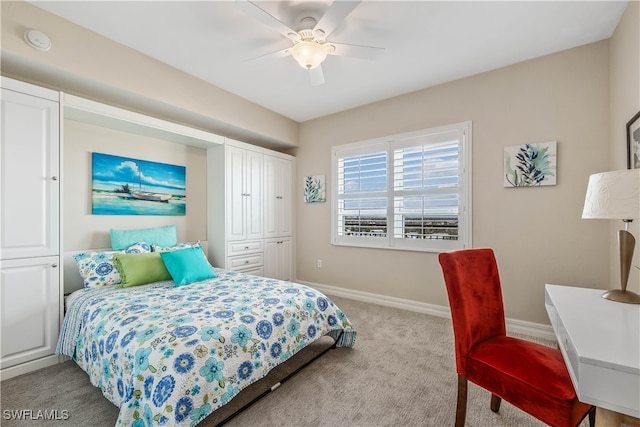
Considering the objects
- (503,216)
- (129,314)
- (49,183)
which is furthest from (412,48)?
(49,183)

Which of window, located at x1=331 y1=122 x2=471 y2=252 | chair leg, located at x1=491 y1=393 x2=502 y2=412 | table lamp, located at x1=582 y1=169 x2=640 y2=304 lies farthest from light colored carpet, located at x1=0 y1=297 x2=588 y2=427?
window, located at x1=331 y1=122 x2=471 y2=252

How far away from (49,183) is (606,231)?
4675 mm

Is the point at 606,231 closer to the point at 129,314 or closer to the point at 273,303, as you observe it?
the point at 273,303

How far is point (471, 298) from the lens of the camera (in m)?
1.59

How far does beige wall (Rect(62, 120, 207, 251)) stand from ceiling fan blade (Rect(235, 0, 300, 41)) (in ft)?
6.82

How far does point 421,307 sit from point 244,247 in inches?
94.8

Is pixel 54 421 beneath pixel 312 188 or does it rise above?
beneath

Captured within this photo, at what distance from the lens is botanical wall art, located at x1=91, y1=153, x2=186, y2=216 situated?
112 inches

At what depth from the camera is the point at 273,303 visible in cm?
211

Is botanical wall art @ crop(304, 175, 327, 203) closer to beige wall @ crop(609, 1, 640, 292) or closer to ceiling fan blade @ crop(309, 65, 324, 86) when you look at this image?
ceiling fan blade @ crop(309, 65, 324, 86)

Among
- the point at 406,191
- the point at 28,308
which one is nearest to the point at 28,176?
the point at 28,308

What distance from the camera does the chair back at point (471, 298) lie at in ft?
4.91

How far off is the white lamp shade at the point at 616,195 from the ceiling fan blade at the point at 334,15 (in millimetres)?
1639

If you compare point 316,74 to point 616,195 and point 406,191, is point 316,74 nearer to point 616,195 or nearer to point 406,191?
point 406,191
